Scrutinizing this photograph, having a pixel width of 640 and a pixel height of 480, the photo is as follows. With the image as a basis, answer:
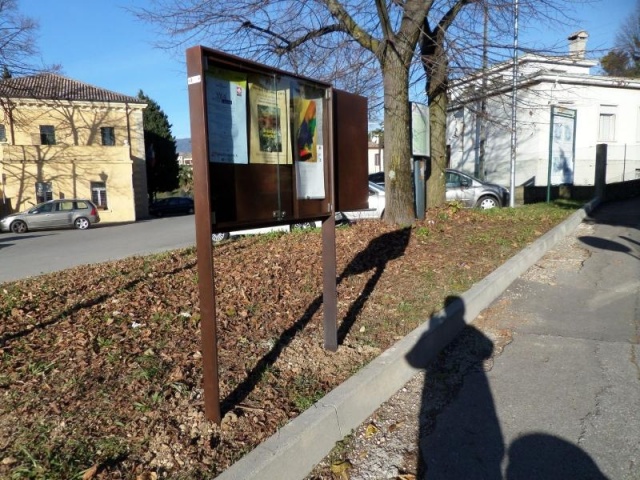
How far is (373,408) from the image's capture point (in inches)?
152

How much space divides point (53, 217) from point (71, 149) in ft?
27.0

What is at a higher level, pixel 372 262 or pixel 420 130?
pixel 420 130

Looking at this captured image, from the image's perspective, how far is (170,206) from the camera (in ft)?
140

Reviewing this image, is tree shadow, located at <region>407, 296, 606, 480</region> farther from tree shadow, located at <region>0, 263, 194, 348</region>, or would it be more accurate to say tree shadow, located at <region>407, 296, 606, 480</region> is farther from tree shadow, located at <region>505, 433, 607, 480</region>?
tree shadow, located at <region>0, 263, 194, 348</region>

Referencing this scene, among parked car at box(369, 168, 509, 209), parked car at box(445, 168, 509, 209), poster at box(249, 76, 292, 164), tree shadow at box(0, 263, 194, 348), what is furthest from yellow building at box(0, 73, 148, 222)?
poster at box(249, 76, 292, 164)

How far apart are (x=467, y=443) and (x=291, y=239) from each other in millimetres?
6167

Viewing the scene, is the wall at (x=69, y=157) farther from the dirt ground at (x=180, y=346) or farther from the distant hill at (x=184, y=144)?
the dirt ground at (x=180, y=346)

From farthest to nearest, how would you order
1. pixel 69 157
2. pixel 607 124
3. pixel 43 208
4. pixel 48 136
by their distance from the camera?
pixel 48 136
pixel 69 157
pixel 607 124
pixel 43 208

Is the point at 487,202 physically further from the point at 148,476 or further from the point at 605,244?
the point at 148,476

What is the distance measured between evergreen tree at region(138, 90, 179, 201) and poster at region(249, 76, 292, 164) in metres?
48.2

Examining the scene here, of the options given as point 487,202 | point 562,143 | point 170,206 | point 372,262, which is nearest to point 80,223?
point 170,206

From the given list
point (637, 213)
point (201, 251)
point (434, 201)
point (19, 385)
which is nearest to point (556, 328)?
point (201, 251)

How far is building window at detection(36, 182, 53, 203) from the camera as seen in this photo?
33.8 metres

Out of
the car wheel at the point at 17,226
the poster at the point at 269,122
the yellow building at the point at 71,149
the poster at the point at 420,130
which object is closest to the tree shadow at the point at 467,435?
the poster at the point at 269,122
